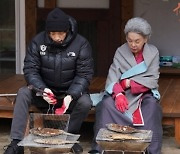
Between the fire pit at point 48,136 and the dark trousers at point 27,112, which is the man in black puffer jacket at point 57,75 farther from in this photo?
the fire pit at point 48,136

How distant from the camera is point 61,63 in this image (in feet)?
16.0

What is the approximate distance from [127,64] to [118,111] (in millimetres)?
434

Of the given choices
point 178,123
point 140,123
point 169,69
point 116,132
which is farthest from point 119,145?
point 169,69

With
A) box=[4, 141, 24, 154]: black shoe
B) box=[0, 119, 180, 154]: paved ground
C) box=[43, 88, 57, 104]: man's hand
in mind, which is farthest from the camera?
box=[0, 119, 180, 154]: paved ground

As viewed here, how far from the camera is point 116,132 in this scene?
440 cm

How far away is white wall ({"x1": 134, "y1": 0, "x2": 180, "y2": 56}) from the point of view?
279 inches

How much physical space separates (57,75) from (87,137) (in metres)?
0.85

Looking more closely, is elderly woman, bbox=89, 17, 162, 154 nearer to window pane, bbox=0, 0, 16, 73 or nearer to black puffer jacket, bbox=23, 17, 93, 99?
black puffer jacket, bbox=23, 17, 93, 99

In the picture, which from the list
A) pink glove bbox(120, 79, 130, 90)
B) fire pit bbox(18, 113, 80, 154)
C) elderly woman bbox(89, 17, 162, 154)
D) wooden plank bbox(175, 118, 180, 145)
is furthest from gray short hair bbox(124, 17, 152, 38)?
fire pit bbox(18, 113, 80, 154)

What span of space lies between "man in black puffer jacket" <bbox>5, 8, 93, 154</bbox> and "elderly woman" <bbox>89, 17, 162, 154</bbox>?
7.3 inches

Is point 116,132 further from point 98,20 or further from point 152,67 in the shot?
point 98,20

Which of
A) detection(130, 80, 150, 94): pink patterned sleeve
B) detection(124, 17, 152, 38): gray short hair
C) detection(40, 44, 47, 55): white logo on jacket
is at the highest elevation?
detection(124, 17, 152, 38): gray short hair

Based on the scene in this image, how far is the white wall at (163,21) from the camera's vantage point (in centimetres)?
709

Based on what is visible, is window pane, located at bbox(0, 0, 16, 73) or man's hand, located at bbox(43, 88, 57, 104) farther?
window pane, located at bbox(0, 0, 16, 73)
